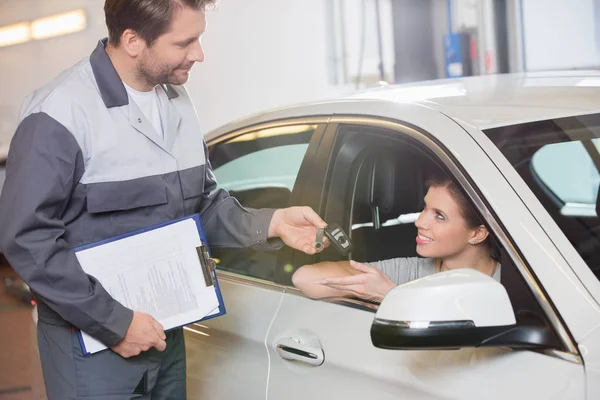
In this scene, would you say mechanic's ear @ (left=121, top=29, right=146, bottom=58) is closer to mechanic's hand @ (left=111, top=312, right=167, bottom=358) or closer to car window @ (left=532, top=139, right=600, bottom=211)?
mechanic's hand @ (left=111, top=312, right=167, bottom=358)

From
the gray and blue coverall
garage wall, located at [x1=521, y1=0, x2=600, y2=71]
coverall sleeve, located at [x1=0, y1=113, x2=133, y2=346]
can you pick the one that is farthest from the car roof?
garage wall, located at [x1=521, y1=0, x2=600, y2=71]

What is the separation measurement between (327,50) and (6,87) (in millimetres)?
2836

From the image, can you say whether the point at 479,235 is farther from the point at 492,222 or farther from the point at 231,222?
the point at 231,222

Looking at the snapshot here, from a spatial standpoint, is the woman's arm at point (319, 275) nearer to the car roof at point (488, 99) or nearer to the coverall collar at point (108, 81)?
the car roof at point (488, 99)

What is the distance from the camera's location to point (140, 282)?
2141 mm

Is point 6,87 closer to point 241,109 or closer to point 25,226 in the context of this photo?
point 241,109

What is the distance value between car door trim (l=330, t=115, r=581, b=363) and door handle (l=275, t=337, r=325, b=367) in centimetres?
50

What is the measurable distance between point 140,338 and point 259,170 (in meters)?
0.99

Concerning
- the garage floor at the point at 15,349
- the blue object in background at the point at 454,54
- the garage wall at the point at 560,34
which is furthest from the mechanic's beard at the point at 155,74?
the blue object in background at the point at 454,54

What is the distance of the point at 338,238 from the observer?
222 centimetres

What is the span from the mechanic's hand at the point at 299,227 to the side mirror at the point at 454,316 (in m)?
0.64

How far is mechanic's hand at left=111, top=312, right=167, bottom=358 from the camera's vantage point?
6.86 ft

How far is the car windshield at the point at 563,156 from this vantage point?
184 centimetres

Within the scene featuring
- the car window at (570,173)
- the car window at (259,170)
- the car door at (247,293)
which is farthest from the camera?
the car window at (259,170)
